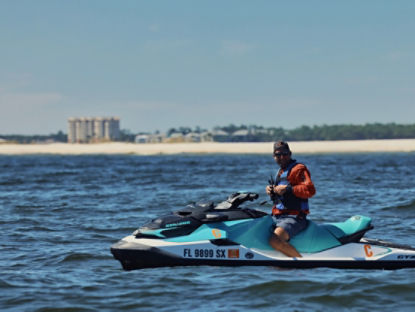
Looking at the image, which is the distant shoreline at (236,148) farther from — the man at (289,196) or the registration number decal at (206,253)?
the registration number decal at (206,253)

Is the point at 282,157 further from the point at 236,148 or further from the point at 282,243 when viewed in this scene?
the point at 236,148

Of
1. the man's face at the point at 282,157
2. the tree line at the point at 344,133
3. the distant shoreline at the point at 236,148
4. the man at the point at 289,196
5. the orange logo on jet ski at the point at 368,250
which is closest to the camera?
the man at the point at 289,196

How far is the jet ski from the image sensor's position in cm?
848

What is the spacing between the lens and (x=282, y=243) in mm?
8523

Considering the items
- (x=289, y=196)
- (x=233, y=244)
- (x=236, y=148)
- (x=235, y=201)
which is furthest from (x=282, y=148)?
(x=236, y=148)

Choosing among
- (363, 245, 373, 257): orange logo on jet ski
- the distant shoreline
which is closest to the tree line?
the distant shoreline

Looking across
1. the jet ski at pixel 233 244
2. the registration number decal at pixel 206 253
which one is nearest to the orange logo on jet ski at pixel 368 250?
the jet ski at pixel 233 244

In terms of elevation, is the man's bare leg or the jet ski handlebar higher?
the jet ski handlebar

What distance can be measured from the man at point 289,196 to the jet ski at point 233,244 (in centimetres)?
11

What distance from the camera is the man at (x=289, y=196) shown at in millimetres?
8453

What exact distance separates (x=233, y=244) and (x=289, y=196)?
987 millimetres

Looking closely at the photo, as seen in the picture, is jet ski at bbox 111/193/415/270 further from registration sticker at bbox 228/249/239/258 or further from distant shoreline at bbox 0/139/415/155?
distant shoreline at bbox 0/139/415/155

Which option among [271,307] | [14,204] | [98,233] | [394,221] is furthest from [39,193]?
[271,307]

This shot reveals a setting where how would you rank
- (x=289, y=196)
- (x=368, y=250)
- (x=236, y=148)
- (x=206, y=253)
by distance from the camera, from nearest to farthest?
(x=206, y=253)
(x=289, y=196)
(x=368, y=250)
(x=236, y=148)
